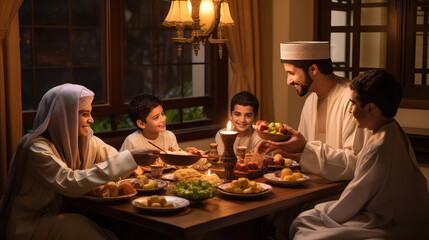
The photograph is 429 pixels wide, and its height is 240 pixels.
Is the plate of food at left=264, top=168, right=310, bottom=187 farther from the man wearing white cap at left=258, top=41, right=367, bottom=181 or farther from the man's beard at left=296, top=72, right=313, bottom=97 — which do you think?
the man's beard at left=296, top=72, right=313, bottom=97

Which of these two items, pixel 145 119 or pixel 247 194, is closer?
pixel 247 194

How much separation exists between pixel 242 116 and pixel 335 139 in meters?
0.84

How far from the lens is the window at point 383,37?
5.15 meters

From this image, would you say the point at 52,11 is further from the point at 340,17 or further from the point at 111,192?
the point at 111,192

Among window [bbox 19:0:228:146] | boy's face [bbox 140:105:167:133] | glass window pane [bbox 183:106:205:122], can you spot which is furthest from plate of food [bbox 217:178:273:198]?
glass window pane [bbox 183:106:205:122]

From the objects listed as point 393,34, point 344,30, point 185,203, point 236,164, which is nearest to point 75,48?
point 344,30

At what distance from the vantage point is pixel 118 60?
186 inches

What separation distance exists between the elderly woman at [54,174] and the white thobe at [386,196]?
1.07 metres

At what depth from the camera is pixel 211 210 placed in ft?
8.95

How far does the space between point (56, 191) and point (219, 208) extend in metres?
0.86

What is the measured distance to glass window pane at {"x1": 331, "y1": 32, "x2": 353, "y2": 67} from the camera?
5.66m

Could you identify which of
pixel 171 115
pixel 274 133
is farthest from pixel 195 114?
pixel 274 133

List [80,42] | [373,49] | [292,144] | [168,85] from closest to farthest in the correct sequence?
[292,144] → [373,49] → [168,85] → [80,42]

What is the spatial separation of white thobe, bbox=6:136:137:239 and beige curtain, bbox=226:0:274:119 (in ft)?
8.65
